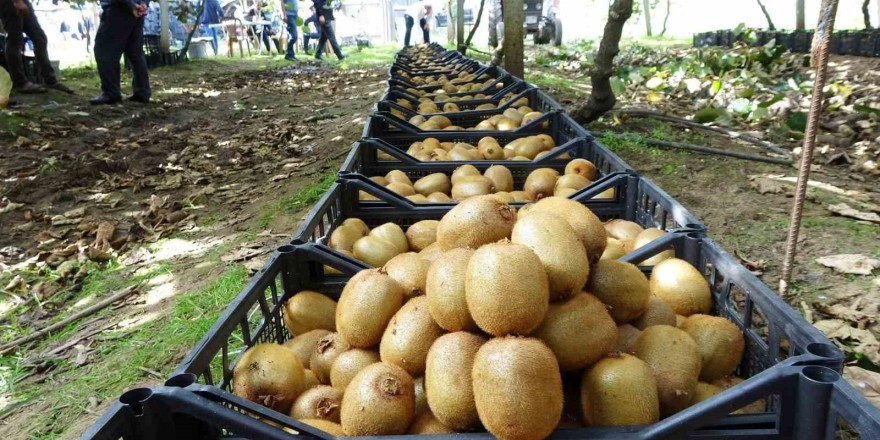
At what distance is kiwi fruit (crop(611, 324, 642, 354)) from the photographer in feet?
5.57

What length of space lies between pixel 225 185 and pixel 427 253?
13.6ft

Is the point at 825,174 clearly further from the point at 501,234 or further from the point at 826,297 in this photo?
the point at 501,234

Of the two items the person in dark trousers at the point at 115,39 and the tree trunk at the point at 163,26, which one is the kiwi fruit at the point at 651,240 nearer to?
the person in dark trousers at the point at 115,39

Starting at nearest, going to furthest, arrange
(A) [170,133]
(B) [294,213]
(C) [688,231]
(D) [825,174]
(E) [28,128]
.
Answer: (C) [688,231]
(B) [294,213]
(D) [825,174]
(E) [28,128]
(A) [170,133]

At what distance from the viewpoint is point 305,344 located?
196 centimetres

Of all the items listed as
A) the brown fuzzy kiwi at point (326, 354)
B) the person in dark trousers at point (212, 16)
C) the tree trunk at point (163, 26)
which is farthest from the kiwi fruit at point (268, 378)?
the person in dark trousers at point (212, 16)

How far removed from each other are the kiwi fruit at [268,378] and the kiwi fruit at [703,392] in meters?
1.08

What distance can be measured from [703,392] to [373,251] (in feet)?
4.37

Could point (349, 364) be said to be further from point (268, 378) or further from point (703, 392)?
point (703, 392)

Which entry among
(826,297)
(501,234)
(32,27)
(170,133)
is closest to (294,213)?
(501,234)

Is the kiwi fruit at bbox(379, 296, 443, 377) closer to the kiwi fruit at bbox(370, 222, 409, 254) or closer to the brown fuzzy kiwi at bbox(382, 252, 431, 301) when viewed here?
the brown fuzzy kiwi at bbox(382, 252, 431, 301)

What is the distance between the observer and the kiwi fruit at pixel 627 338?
1698mm

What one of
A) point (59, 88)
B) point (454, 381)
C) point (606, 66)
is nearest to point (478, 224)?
point (454, 381)

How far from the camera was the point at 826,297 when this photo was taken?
2916 mm
